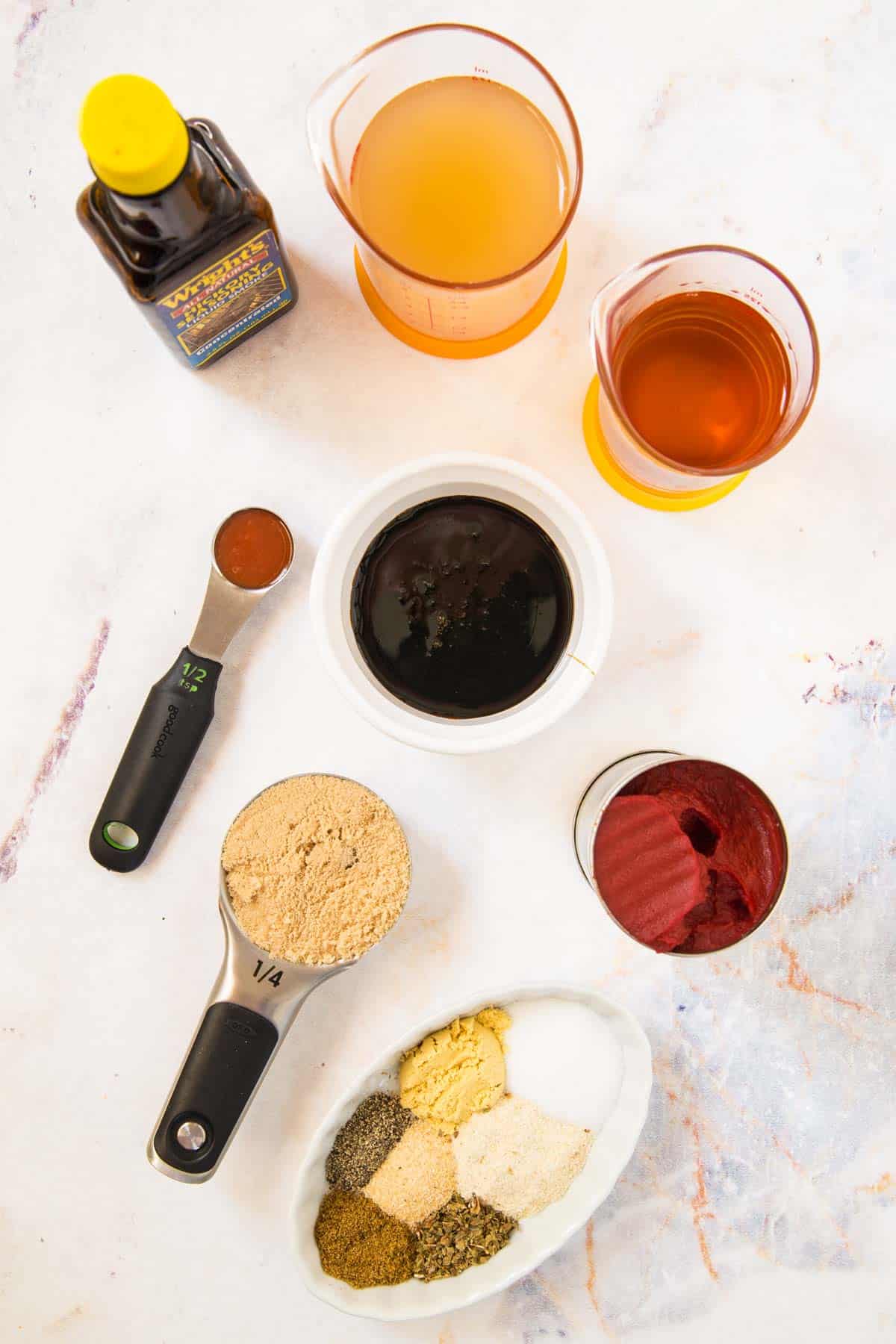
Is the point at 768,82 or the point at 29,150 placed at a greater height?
the point at 768,82

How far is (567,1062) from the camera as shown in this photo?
95 centimetres

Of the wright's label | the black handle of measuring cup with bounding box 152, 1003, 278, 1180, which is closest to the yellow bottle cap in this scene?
the wright's label

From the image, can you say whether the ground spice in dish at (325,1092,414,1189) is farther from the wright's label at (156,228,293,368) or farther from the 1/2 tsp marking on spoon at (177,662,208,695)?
the wright's label at (156,228,293,368)

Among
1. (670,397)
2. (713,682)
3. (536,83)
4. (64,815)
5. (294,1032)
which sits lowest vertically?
(294,1032)

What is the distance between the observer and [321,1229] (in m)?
0.95

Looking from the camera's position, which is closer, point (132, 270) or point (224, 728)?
point (132, 270)

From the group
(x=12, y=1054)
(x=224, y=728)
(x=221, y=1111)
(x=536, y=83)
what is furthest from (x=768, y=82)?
(x=12, y=1054)

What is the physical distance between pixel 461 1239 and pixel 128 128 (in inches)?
40.4

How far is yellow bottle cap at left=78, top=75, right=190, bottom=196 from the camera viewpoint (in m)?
0.63

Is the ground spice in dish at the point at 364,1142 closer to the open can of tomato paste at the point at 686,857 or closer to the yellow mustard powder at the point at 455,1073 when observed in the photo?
the yellow mustard powder at the point at 455,1073

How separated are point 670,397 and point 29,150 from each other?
722mm

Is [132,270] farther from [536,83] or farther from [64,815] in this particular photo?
[64,815]

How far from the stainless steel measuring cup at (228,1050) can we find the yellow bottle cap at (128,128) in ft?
2.01

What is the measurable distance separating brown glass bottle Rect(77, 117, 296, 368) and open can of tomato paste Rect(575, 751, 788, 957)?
575 mm
